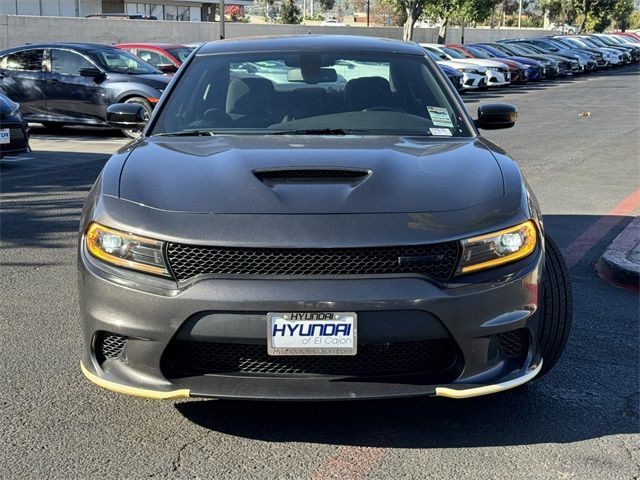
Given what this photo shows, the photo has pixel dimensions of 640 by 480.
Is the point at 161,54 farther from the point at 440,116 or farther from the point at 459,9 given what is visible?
the point at 459,9

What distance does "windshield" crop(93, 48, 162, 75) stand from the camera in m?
14.4

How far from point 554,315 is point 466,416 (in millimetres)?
603

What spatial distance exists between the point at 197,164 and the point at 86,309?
2.61ft

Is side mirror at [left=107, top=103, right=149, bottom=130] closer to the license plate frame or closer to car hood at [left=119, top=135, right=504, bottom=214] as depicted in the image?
car hood at [left=119, top=135, right=504, bottom=214]

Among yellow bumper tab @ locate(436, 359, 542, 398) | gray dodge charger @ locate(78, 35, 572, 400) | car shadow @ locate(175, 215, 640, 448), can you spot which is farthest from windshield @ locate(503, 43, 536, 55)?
yellow bumper tab @ locate(436, 359, 542, 398)

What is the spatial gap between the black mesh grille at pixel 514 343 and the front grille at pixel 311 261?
382 mm

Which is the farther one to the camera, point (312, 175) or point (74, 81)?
point (74, 81)

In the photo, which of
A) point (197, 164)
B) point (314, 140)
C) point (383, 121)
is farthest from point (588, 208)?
point (197, 164)

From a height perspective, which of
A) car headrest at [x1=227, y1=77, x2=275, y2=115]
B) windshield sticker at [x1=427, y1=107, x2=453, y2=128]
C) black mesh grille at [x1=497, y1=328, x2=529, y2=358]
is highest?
car headrest at [x1=227, y1=77, x2=275, y2=115]

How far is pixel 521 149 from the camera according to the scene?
12852 mm

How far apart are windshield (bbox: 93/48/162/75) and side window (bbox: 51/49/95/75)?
0.25 m

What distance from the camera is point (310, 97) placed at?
182 inches

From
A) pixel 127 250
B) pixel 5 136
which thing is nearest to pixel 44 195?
pixel 5 136

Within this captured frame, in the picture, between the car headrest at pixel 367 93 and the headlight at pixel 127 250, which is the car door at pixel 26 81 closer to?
the car headrest at pixel 367 93
